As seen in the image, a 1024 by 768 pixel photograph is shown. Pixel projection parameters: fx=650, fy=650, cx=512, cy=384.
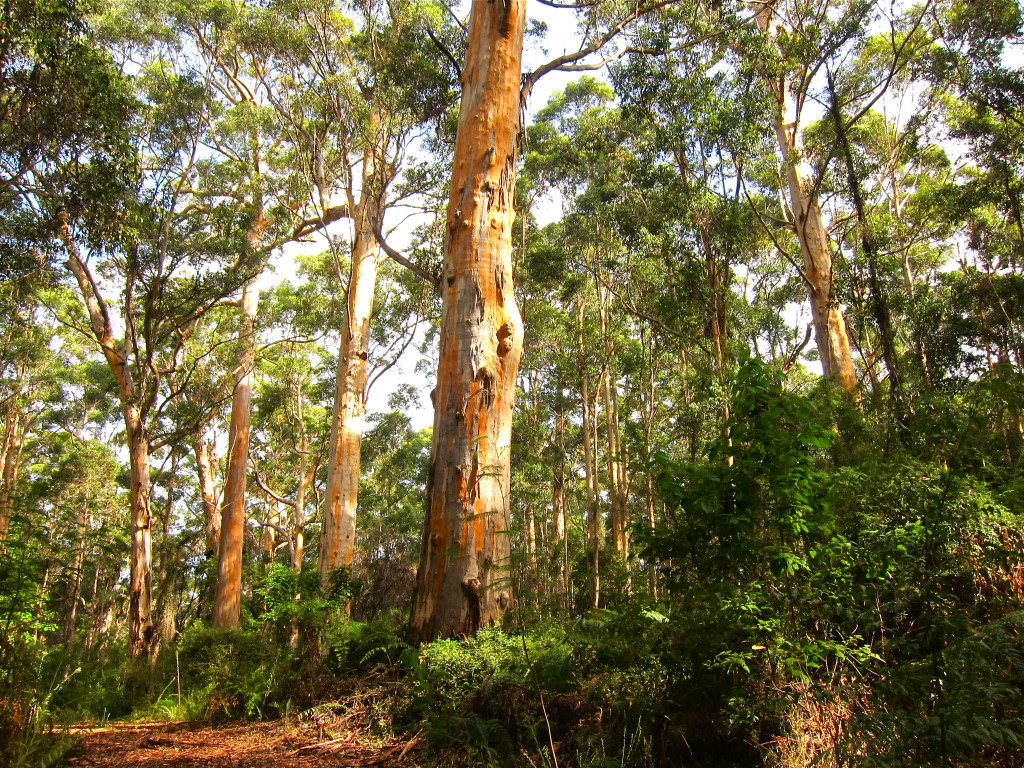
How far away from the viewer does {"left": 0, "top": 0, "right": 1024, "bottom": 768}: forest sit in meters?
2.80

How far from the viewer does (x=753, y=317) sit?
55.7 ft

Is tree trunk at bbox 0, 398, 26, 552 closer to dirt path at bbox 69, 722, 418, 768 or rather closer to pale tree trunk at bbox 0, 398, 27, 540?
pale tree trunk at bbox 0, 398, 27, 540

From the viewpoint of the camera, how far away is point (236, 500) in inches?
499

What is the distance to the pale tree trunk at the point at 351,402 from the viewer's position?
1064 centimetres

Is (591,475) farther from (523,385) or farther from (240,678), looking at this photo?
(240,678)

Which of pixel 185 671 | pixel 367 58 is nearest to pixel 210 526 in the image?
pixel 185 671

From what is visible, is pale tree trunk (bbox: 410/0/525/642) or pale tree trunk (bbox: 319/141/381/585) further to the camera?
pale tree trunk (bbox: 319/141/381/585)

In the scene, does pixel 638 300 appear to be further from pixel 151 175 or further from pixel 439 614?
pixel 439 614

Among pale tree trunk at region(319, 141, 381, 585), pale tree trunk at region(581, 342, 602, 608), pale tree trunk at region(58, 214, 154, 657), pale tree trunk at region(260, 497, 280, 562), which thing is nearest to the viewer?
pale tree trunk at region(58, 214, 154, 657)

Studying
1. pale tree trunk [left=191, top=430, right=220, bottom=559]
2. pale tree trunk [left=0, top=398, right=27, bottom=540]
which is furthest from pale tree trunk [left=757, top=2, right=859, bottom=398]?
pale tree trunk [left=0, top=398, right=27, bottom=540]

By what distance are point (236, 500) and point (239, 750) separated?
31.7 feet

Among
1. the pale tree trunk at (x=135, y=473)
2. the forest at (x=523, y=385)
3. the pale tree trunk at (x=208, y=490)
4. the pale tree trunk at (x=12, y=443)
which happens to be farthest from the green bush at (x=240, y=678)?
the pale tree trunk at (x=12, y=443)

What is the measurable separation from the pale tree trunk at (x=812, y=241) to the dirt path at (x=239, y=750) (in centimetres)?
929

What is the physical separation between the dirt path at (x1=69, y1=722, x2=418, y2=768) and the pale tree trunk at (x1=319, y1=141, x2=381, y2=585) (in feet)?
19.1
